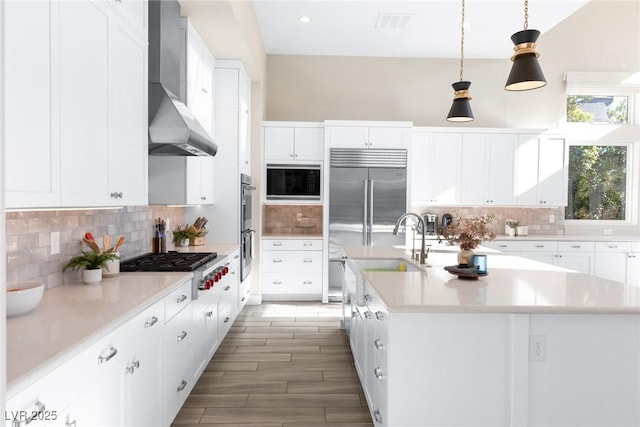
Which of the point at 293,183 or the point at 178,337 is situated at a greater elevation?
the point at 293,183

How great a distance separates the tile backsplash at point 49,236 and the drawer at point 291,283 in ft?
7.88

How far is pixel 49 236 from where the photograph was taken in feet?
7.00

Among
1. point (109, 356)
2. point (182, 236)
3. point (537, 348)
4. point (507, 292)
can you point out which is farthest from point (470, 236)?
point (182, 236)

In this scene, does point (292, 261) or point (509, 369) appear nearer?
point (509, 369)

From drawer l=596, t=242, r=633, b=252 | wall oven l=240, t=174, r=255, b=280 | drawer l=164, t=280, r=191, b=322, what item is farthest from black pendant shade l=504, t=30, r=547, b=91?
drawer l=596, t=242, r=633, b=252

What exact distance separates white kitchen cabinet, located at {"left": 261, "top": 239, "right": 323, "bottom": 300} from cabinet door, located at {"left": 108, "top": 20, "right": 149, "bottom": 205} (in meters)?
2.92

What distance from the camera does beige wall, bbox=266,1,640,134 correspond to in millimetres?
5996

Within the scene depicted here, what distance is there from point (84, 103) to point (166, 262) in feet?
4.39

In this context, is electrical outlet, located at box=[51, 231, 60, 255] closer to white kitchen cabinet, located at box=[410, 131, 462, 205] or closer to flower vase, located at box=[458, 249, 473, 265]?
flower vase, located at box=[458, 249, 473, 265]

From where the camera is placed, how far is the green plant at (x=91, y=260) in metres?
2.21

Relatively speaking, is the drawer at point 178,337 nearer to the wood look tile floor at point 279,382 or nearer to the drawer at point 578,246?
the wood look tile floor at point 279,382

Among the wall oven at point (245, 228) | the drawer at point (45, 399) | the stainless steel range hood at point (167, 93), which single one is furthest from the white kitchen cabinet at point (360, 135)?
the drawer at point (45, 399)

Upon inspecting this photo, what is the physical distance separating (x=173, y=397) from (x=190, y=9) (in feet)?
9.42

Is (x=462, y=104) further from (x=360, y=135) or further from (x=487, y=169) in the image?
(x=487, y=169)
